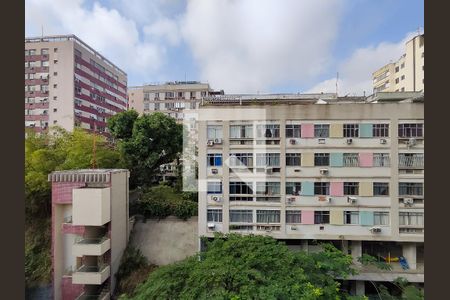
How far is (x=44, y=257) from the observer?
7.01 m

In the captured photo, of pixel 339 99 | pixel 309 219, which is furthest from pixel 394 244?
pixel 339 99

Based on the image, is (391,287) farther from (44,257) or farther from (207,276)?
(44,257)

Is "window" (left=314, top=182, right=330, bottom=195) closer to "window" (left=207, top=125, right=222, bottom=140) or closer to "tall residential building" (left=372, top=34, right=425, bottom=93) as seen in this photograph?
"window" (left=207, top=125, right=222, bottom=140)

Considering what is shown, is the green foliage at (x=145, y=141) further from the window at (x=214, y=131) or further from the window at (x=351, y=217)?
the window at (x=351, y=217)

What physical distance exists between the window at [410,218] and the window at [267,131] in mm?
3846

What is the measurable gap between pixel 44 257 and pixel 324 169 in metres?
8.01

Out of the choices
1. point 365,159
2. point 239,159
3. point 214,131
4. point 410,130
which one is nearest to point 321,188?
point 365,159

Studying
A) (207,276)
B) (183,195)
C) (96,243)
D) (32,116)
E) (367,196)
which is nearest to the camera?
(207,276)

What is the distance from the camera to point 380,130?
6641mm

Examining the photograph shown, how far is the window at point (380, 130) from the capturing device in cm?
664

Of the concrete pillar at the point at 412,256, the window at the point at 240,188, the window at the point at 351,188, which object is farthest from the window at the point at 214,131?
the concrete pillar at the point at 412,256

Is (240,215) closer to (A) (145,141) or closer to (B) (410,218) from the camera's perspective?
(A) (145,141)

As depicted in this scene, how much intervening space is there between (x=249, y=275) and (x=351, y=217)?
3809 millimetres

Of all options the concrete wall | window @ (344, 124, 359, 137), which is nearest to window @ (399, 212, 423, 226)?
window @ (344, 124, 359, 137)
